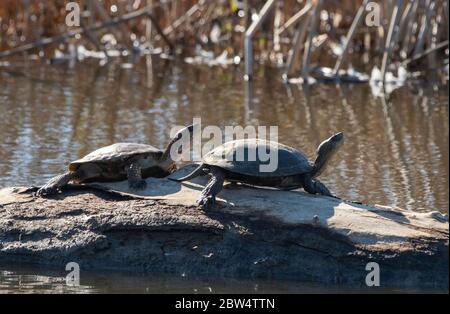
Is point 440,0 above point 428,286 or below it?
above

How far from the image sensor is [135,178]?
586 centimetres

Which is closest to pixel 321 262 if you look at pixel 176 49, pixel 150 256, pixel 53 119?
pixel 150 256

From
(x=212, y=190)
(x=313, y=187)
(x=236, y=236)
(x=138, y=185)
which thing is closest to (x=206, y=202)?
(x=212, y=190)

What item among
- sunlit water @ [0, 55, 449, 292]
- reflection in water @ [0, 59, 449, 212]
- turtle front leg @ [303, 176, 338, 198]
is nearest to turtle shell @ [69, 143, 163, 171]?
sunlit water @ [0, 55, 449, 292]

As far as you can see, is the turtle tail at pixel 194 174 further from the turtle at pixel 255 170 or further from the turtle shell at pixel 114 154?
the turtle shell at pixel 114 154

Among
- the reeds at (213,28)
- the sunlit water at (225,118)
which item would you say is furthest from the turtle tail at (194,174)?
the reeds at (213,28)

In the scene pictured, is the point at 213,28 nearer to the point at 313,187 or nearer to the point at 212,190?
the point at 313,187

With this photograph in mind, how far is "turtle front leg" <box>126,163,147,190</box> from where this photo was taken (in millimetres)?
5852

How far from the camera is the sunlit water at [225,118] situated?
7934 millimetres

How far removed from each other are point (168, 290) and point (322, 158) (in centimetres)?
121

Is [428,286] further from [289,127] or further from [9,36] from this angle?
[9,36]

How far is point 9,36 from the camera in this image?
16.1 m

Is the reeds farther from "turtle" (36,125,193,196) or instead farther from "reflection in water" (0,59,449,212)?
"turtle" (36,125,193,196)
